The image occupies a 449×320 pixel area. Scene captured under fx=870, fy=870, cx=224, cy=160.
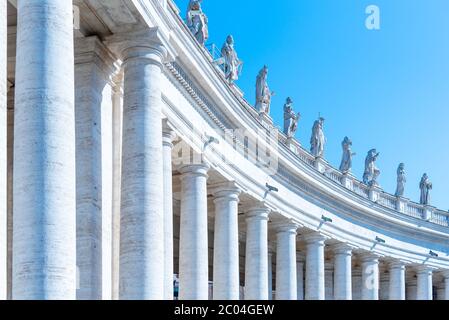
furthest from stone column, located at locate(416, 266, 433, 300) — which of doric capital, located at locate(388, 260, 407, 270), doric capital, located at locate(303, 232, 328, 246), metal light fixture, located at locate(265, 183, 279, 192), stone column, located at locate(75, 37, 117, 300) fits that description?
stone column, located at locate(75, 37, 117, 300)

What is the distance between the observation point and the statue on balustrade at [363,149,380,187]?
147m

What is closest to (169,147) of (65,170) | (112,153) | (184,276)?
(112,153)

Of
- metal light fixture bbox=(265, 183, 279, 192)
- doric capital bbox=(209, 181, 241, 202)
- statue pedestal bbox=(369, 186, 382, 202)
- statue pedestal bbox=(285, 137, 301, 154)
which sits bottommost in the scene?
doric capital bbox=(209, 181, 241, 202)

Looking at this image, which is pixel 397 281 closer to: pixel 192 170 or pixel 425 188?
pixel 425 188

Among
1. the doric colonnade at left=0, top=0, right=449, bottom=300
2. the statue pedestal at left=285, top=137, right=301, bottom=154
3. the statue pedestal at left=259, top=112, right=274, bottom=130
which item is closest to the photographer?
the doric colonnade at left=0, top=0, right=449, bottom=300

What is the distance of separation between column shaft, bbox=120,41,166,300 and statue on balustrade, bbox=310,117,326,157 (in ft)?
237

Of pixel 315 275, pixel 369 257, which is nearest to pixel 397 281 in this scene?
pixel 369 257

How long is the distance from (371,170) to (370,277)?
77.2 feet

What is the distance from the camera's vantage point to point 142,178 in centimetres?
5631

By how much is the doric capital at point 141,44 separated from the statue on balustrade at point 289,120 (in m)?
61.3

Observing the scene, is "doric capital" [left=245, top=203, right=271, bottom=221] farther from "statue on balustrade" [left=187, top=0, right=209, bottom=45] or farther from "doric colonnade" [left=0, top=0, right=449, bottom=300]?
"statue on balustrade" [left=187, top=0, right=209, bottom=45]

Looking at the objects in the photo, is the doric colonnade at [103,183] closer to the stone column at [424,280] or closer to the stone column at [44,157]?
the stone column at [44,157]

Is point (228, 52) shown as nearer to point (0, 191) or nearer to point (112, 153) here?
point (112, 153)

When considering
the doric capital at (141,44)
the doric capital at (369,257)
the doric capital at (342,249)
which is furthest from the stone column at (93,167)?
the doric capital at (369,257)
